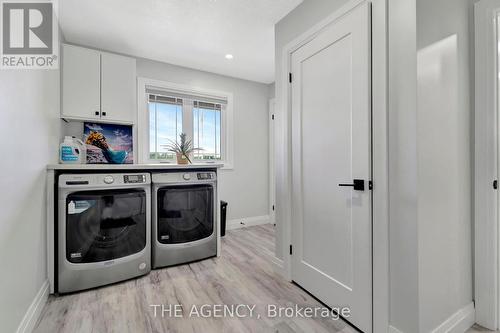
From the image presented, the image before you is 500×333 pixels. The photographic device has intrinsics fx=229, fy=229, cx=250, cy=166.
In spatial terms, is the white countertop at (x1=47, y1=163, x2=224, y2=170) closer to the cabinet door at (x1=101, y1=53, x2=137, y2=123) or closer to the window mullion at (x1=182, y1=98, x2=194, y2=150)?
the cabinet door at (x1=101, y1=53, x2=137, y2=123)

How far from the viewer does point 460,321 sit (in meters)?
1.42

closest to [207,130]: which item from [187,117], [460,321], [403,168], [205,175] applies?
[187,117]

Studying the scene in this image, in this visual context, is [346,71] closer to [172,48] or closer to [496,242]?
[496,242]

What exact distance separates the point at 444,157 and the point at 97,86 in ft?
10.8

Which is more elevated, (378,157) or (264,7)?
(264,7)

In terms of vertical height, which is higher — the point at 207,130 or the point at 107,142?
the point at 207,130

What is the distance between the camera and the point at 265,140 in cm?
417

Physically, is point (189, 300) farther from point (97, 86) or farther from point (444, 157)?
point (97, 86)

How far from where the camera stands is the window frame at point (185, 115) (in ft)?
10.2

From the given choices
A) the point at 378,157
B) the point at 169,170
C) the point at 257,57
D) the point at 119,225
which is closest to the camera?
the point at 378,157

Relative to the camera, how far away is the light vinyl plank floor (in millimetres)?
1492

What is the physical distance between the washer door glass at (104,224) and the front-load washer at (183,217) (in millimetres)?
159

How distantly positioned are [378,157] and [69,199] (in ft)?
7.66

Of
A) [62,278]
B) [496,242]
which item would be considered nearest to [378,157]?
[496,242]
